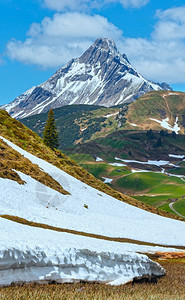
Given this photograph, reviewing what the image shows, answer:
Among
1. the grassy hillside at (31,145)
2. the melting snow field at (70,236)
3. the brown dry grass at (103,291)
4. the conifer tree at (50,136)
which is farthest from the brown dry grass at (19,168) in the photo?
the brown dry grass at (103,291)

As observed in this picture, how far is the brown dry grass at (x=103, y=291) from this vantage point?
9.65 metres

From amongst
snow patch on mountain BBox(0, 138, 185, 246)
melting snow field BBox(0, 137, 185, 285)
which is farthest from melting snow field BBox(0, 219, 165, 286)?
snow patch on mountain BBox(0, 138, 185, 246)

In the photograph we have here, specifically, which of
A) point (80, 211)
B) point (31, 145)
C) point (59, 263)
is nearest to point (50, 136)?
point (31, 145)

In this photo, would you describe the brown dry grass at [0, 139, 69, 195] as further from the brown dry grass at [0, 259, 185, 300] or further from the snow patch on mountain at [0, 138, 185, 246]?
the brown dry grass at [0, 259, 185, 300]

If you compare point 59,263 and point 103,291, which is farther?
point 59,263

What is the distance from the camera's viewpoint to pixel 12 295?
30.6 ft

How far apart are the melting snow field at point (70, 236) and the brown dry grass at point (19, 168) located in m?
1.58

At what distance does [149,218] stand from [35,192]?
2410 centimetres

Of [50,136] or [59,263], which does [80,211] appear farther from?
[50,136]

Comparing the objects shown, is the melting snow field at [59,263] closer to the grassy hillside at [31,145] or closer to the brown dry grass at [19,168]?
the brown dry grass at [19,168]

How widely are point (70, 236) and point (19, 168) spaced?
33.4m

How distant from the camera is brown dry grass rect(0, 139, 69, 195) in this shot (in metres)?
47.4

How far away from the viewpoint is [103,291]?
38.7ft

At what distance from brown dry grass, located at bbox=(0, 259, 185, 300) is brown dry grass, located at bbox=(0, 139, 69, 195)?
30830 millimetres
